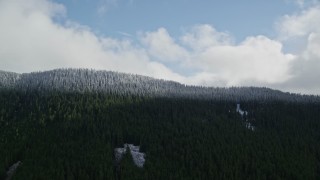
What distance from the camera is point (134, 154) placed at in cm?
16112

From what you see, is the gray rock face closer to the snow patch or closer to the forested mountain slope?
the forested mountain slope

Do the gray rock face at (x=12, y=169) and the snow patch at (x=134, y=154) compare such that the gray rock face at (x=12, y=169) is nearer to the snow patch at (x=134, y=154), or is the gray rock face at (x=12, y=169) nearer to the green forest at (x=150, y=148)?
the green forest at (x=150, y=148)

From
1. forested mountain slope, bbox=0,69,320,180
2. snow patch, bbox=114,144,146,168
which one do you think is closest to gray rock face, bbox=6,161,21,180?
forested mountain slope, bbox=0,69,320,180

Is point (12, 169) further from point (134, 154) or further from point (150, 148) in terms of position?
point (150, 148)

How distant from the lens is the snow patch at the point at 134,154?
154 m

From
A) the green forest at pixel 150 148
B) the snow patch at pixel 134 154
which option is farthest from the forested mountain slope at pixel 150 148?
the snow patch at pixel 134 154

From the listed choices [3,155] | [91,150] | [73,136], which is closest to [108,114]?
[73,136]

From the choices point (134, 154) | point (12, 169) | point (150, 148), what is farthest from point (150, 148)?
point (12, 169)

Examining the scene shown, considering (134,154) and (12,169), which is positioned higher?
(134,154)

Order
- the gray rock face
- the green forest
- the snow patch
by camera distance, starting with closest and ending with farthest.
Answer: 1. the gray rock face
2. the green forest
3. the snow patch

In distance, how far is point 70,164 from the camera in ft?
474

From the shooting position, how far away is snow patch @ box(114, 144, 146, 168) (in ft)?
506

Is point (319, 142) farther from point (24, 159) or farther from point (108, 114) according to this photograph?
point (24, 159)

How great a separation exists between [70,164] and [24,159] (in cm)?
1360
